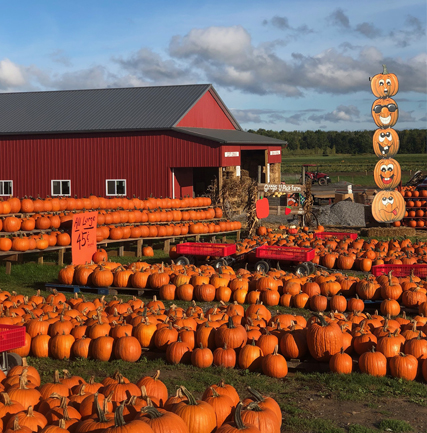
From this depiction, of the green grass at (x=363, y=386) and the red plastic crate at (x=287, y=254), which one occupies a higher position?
the red plastic crate at (x=287, y=254)

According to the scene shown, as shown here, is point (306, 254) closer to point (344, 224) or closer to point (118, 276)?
point (118, 276)

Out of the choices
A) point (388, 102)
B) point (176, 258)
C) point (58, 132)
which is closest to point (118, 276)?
point (176, 258)

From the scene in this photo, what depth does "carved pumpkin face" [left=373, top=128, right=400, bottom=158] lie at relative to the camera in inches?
872

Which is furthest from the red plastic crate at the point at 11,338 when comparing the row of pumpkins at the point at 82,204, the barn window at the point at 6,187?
the barn window at the point at 6,187

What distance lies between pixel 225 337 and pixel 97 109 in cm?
2540

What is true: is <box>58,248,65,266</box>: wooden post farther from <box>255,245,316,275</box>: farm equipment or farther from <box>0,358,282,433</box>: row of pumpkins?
<box>0,358,282,433</box>: row of pumpkins

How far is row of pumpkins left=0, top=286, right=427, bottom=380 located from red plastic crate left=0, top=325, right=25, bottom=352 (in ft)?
4.83

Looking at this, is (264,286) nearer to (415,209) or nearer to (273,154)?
(415,209)

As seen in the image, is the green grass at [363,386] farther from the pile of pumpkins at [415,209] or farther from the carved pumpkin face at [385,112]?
the pile of pumpkins at [415,209]

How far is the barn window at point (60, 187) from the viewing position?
96.7ft

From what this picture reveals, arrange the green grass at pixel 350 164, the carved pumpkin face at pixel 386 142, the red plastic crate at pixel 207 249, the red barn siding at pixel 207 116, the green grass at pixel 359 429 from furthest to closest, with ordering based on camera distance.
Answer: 1. the green grass at pixel 350 164
2. the red barn siding at pixel 207 116
3. the carved pumpkin face at pixel 386 142
4. the red plastic crate at pixel 207 249
5. the green grass at pixel 359 429

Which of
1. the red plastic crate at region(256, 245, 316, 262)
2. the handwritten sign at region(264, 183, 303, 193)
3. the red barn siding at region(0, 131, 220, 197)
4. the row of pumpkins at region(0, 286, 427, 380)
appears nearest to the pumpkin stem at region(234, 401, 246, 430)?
the row of pumpkins at region(0, 286, 427, 380)

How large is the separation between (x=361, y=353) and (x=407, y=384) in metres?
0.84

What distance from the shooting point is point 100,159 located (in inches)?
1133
